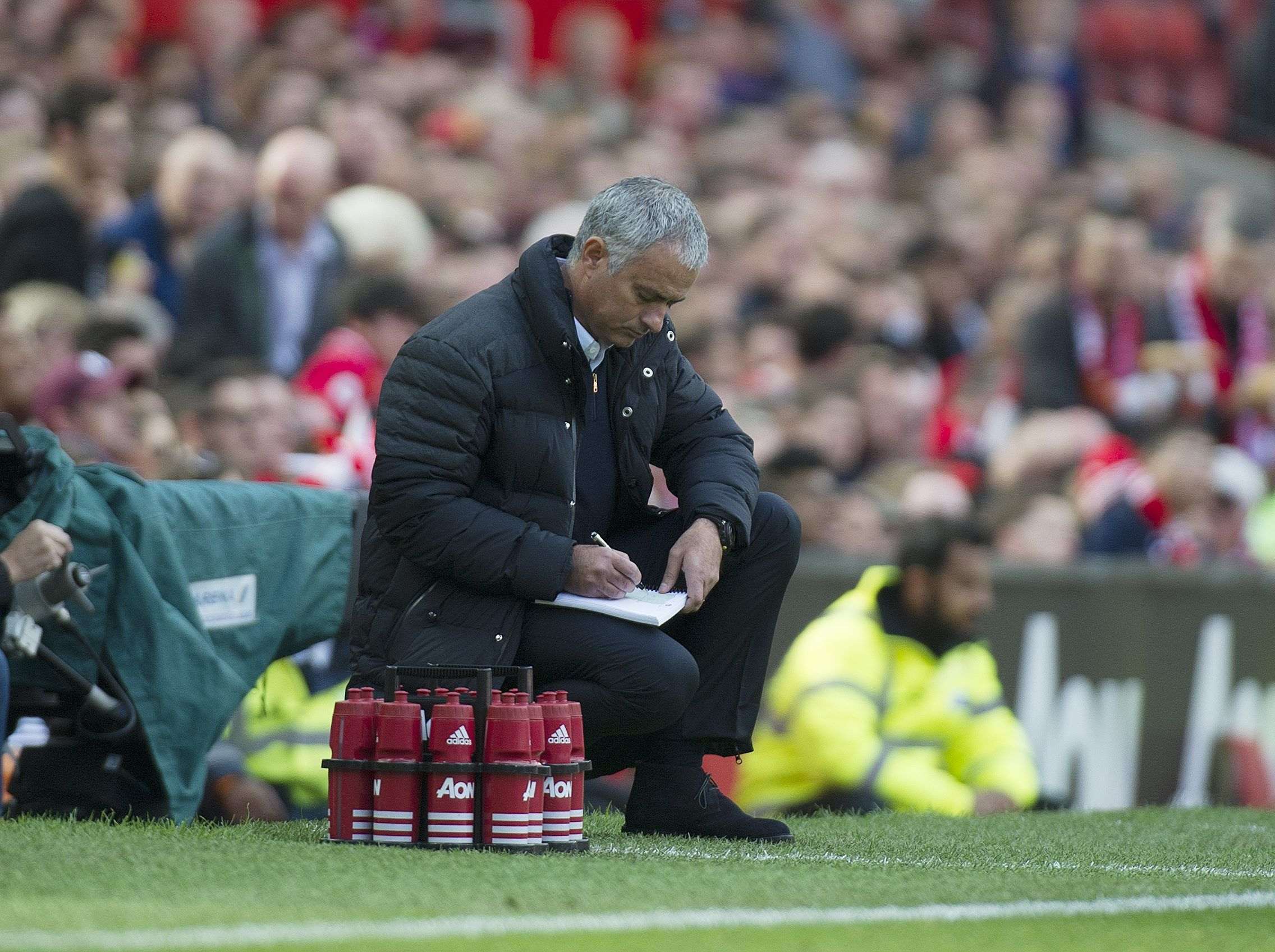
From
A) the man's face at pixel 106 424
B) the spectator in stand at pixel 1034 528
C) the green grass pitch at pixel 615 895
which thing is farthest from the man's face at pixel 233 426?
the spectator in stand at pixel 1034 528

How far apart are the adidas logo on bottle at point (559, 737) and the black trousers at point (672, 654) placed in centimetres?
30

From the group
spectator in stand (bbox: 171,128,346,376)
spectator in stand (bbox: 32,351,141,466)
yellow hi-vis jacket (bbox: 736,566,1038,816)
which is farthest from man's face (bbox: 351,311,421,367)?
yellow hi-vis jacket (bbox: 736,566,1038,816)

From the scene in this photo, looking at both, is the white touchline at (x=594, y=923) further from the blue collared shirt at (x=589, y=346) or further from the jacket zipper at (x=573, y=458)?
the blue collared shirt at (x=589, y=346)

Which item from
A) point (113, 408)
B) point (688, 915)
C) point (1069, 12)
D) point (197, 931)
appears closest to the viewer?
point (197, 931)

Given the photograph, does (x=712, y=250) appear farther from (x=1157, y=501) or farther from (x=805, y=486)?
(x=805, y=486)

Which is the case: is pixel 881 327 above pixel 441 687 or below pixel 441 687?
above

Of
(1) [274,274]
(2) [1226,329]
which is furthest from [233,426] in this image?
(2) [1226,329]

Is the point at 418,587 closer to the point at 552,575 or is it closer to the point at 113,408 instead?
the point at 552,575

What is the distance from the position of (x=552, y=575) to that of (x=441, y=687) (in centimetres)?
35

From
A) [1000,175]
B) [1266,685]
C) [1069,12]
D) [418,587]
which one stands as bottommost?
[1266,685]

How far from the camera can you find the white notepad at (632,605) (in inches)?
203

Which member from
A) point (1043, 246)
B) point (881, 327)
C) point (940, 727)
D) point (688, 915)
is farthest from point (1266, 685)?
point (688, 915)

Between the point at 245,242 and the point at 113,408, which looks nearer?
the point at 113,408

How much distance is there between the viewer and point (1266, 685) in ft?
30.8
